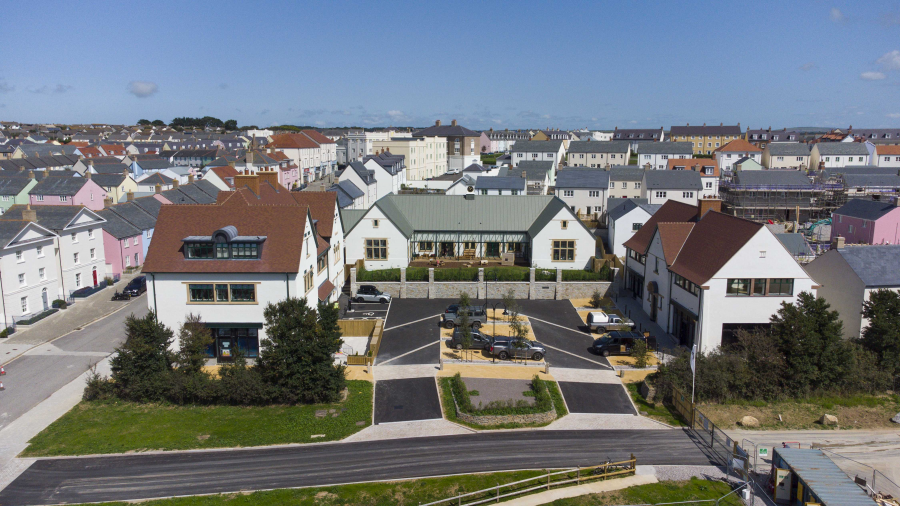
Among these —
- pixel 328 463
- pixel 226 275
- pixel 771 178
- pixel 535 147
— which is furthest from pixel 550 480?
pixel 535 147

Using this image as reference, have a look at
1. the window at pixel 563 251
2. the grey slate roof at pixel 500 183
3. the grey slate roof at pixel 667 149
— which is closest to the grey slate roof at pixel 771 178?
the grey slate roof at pixel 500 183

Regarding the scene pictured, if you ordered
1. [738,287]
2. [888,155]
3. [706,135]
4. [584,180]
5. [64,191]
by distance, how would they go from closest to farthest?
[738,287]
[64,191]
[584,180]
[888,155]
[706,135]

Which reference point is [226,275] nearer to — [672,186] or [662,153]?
[672,186]

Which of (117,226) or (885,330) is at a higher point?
(117,226)

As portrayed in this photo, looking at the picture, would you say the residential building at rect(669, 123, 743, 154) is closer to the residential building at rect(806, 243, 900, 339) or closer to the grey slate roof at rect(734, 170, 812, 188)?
the grey slate roof at rect(734, 170, 812, 188)

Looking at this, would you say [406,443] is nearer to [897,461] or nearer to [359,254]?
[897,461]

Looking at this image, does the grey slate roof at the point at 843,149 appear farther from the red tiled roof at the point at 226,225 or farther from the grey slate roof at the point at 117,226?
the grey slate roof at the point at 117,226
